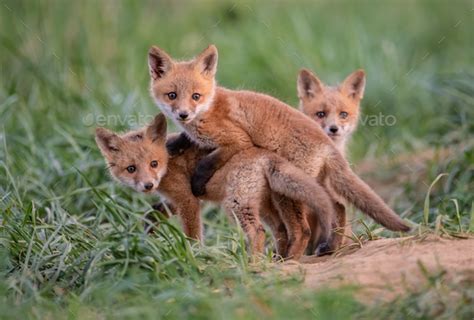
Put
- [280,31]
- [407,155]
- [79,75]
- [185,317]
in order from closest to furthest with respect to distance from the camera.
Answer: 1. [185,317]
2. [407,155]
3. [79,75]
4. [280,31]

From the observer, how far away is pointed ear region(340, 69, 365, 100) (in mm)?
8617

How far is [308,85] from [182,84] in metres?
2.00

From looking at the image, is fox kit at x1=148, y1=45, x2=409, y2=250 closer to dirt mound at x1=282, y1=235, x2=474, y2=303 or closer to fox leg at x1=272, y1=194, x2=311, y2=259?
fox leg at x1=272, y1=194, x2=311, y2=259

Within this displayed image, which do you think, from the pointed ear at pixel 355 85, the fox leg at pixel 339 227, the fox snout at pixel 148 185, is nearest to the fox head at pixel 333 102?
the pointed ear at pixel 355 85

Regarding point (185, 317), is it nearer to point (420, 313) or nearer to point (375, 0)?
point (420, 313)

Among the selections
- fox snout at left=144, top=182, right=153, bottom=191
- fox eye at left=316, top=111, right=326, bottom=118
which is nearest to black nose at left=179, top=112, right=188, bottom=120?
fox snout at left=144, top=182, right=153, bottom=191

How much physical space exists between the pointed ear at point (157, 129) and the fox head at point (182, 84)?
11cm

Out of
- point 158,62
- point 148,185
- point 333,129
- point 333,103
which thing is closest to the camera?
point 148,185

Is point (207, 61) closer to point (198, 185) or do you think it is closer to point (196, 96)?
point (196, 96)

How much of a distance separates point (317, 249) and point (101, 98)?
15.0 ft

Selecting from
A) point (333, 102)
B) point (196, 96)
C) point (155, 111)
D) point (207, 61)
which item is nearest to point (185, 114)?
point (196, 96)

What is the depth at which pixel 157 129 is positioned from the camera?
6.85 m

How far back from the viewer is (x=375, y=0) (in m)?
16.7

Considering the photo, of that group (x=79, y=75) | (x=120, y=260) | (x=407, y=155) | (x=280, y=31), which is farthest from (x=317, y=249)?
(x=280, y=31)
